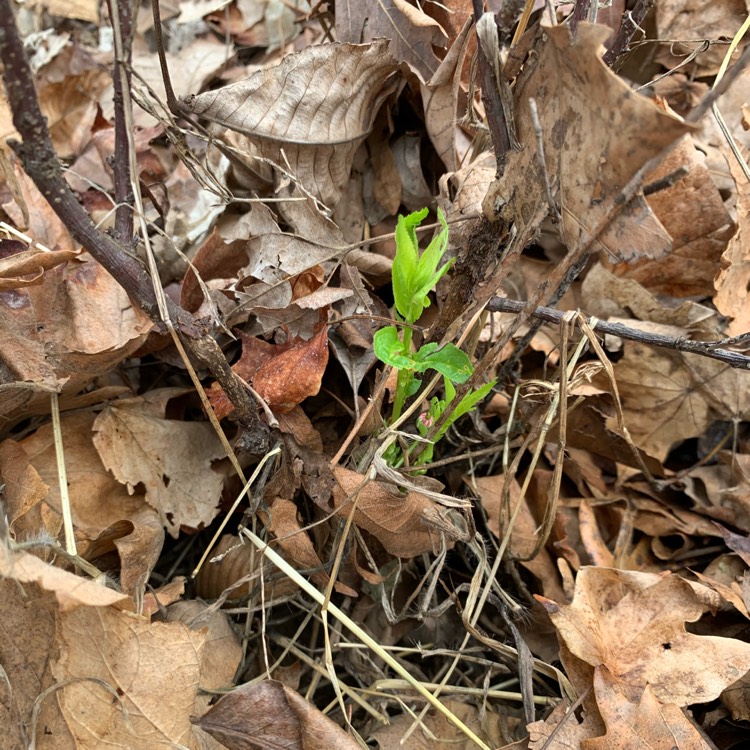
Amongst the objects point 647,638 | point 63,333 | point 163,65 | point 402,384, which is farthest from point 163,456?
point 647,638

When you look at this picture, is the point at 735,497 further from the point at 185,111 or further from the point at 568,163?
the point at 185,111

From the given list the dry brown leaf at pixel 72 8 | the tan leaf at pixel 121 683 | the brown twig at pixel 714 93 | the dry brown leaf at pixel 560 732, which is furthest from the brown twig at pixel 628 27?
the dry brown leaf at pixel 72 8

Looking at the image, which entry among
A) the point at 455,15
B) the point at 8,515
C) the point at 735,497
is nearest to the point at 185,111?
the point at 455,15

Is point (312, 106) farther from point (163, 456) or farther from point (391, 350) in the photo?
point (163, 456)

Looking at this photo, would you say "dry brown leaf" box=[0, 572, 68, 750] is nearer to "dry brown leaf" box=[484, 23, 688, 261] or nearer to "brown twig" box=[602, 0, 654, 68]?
"dry brown leaf" box=[484, 23, 688, 261]

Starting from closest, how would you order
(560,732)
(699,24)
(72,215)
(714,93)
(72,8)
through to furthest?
(714,93), (72,215), (560,732), (699,24), (72,8)

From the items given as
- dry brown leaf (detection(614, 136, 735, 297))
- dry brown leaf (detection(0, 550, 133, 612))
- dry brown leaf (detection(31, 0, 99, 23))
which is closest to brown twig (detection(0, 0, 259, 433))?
dry brown leaf (detection(0, 550, 133, 612))
